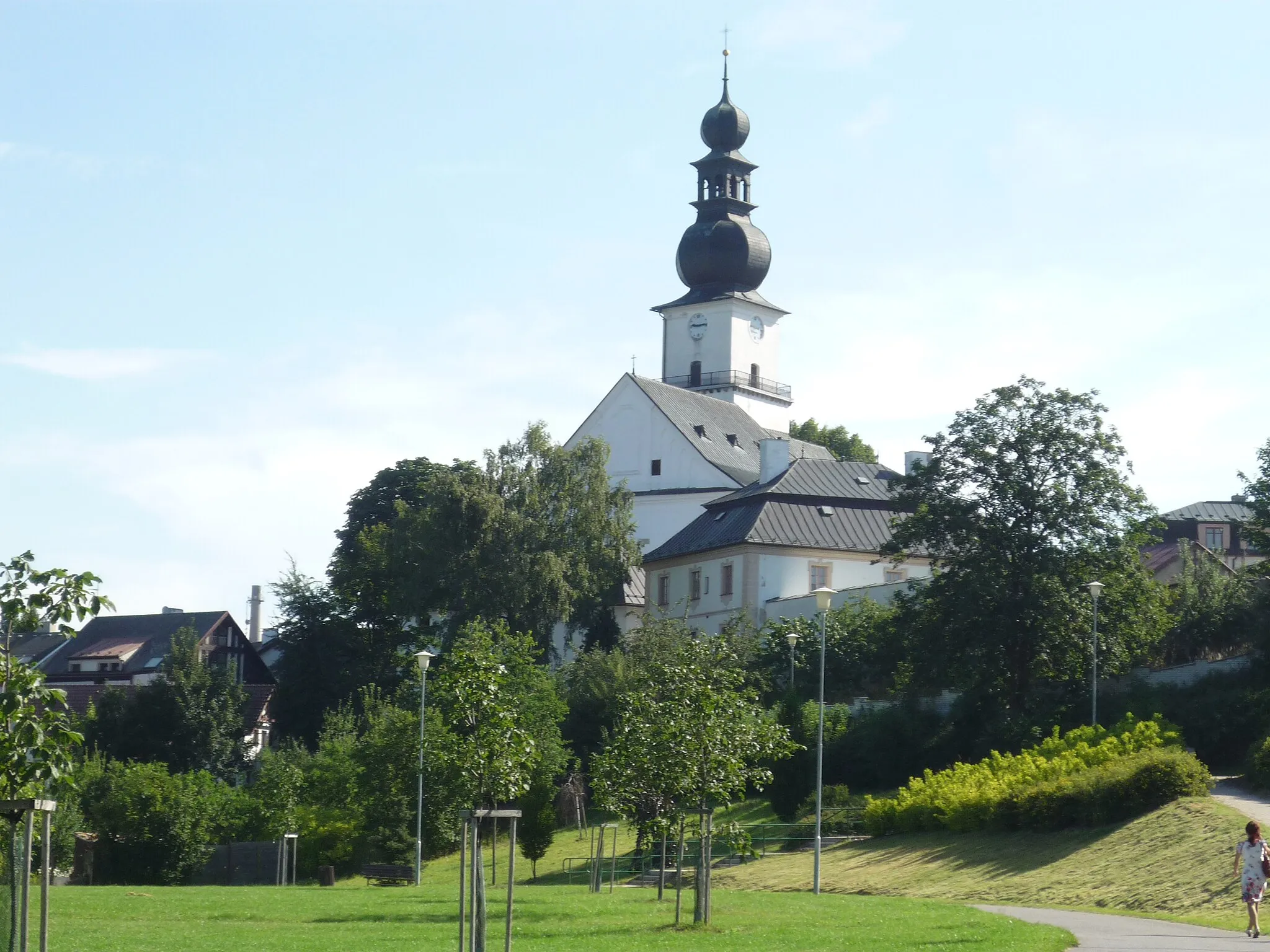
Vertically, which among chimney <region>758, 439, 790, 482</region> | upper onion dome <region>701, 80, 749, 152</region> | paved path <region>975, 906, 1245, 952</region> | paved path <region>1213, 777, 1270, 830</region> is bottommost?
paved path <region>975, 906, 1245, 952</region>

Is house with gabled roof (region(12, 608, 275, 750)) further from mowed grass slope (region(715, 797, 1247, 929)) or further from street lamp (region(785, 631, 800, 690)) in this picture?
mowed grass slope (region(715, 797, 1247, 929))

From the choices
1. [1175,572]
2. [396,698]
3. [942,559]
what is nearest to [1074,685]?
[942,559]

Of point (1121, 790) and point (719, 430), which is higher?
point (719, 430)

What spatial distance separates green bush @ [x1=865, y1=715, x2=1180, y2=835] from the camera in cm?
3625

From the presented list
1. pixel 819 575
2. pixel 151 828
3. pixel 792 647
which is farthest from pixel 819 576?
pixel 151 828

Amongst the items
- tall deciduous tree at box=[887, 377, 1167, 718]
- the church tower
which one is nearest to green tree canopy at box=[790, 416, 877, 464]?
the church tower

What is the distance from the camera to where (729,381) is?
351ft

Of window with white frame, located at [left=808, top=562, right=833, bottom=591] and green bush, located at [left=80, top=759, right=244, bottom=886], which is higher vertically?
window with white frame, located at [left=808, top=562, right=833, bottom=591]

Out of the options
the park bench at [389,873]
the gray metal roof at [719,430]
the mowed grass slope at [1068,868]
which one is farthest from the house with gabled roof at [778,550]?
the mowed grass slope at [1068,868]

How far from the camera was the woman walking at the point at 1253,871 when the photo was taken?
21.1 metres

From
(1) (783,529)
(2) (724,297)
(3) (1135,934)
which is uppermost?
(2) (724,297)

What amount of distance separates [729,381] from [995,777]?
2753 inches

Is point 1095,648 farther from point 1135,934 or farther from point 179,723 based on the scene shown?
point 179,723

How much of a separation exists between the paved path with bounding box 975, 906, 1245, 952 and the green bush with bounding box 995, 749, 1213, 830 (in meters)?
6.87
